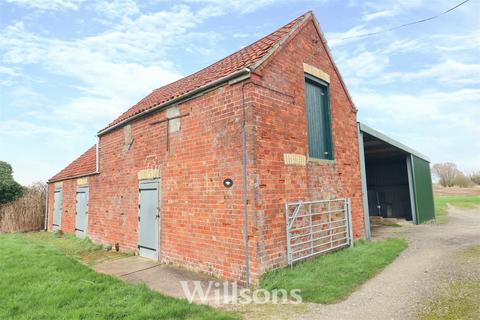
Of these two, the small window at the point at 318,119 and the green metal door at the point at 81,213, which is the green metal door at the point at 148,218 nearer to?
the small window at the point at 318,119

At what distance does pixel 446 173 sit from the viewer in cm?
5353

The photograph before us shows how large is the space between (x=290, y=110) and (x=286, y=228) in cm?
264

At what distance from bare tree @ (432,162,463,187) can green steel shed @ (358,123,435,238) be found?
40.6 metres

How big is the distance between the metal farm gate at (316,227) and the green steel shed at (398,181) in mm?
5032

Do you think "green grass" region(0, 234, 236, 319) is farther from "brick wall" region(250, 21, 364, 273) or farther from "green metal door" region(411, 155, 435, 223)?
Answer: "green metal door" region(411, 155, 435, 223)

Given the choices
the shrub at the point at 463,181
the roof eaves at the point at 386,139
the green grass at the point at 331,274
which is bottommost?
the green grass at the point at 331,274

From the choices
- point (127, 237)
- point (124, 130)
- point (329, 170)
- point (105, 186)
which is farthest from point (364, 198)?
point (105, 186)

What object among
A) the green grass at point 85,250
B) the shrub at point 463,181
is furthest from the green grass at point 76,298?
the shrub at point 463,181

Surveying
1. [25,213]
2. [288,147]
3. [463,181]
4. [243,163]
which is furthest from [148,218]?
[463,181]

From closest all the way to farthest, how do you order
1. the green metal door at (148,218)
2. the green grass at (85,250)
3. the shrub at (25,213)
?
the green metal door at (148,218), the green grass at (85,250), the shrub at (25,213)

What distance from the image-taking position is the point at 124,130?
31.1 feet

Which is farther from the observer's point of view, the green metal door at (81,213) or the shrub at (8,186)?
the shrub at (8,186)

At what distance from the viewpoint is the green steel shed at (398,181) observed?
542 inches

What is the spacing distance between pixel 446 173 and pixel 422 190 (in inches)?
1913
